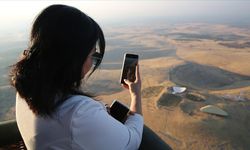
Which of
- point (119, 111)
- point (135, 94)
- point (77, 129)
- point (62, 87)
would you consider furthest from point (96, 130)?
point (135, 94)

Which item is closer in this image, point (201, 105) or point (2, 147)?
point (2, 147)

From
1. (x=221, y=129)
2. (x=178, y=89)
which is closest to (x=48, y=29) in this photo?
(x=221, y=129)

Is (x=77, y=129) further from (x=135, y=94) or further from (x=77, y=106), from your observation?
(x=135, y=94)

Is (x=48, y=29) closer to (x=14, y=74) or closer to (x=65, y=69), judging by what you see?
(x=65, y=69)

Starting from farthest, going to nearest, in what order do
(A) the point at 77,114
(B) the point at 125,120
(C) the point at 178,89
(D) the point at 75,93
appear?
(C) the point at 178,89 → (B) the point at 125,120 → (D) the point at 75,93 → (A) the point at 77,114

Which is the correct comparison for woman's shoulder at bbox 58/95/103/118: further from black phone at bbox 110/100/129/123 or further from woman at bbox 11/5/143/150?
black phone at bbox 110/100/129/123

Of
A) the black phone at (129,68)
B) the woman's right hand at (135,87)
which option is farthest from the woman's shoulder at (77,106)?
the black phone at (129,68)
